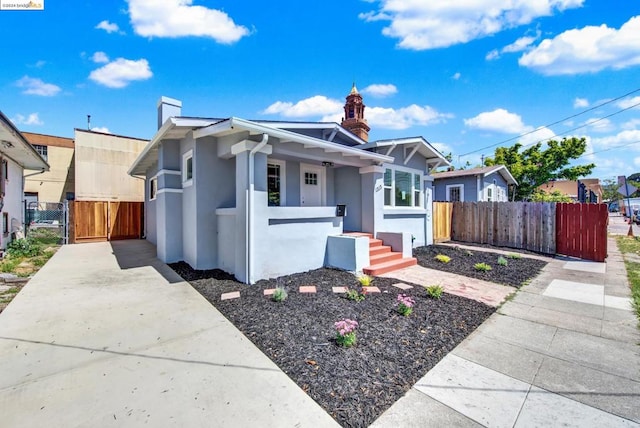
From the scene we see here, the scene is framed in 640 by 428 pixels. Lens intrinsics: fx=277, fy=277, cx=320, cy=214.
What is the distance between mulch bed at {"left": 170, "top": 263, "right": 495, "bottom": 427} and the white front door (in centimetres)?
330

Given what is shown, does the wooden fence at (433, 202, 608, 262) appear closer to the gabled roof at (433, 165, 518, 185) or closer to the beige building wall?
the gabled roof at (433, 165, 518, 185)

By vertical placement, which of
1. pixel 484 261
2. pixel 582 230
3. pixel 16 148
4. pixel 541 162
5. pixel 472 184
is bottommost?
pixel 484 261

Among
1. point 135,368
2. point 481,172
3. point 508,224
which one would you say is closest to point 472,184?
point 481,172

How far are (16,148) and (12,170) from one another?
2834 mm

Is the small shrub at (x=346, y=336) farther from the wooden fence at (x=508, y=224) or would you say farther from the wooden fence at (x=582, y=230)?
the wooden fence at (x=508, y=224)

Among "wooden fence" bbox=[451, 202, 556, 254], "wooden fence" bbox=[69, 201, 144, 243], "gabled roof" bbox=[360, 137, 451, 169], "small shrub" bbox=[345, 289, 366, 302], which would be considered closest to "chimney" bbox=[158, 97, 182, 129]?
"gabled roof" bbox=[360, 137, 451, 169]

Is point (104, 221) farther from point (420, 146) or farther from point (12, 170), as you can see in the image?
point (420, 146)

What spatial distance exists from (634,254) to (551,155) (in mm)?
14179

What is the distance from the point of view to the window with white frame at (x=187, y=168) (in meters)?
7.36

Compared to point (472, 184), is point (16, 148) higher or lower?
higher

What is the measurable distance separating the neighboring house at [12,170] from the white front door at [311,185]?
7.42 meters

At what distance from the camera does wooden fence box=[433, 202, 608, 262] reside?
8.64m

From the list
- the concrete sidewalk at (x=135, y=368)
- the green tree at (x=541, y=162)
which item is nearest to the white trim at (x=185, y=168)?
the concrete sidewalk at (x=135, y=368)

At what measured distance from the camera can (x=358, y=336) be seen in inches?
140
